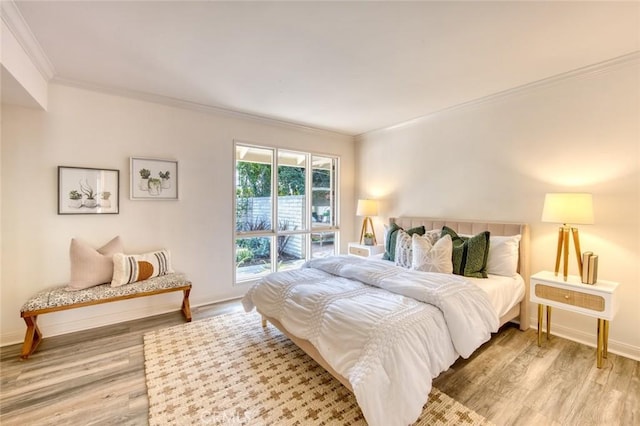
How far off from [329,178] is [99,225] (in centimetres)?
337

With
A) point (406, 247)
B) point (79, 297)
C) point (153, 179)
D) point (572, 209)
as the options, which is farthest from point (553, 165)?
point (79, 297)

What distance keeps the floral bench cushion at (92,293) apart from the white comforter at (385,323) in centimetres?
113

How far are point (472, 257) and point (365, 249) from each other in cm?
181

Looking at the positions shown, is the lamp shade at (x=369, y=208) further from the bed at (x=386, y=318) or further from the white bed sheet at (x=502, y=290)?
the white bed sheet at (x=502, y=290)

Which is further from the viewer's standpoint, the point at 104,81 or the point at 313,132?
the point at 313,132

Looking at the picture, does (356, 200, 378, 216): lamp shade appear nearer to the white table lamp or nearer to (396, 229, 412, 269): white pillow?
(396, 229, 412, 269): white pillow

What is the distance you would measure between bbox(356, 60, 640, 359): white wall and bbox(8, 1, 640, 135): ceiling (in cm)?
30

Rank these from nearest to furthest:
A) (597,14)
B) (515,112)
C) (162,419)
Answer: (162,419)
(597,14)
(515,112)

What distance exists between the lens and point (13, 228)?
2631mm

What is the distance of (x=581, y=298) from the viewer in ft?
7.61

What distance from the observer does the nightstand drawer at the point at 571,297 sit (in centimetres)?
224

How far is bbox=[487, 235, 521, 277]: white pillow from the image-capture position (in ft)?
9.14

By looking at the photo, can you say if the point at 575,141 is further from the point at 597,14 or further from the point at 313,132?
the point at 313,132

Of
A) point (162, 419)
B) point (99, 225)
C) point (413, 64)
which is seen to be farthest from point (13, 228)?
point (413, 64)
